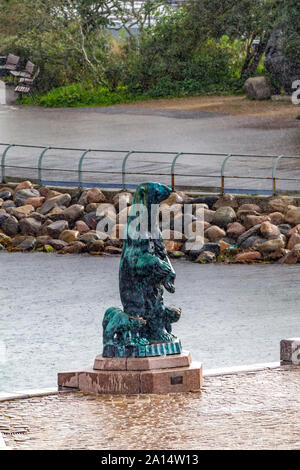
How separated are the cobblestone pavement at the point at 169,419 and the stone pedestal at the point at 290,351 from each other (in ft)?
1.38

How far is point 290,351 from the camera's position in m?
11.8

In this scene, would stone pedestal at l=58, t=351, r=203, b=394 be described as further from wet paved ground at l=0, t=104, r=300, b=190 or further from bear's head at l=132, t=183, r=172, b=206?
wet paved ground at l=0, t=104, r=300, b=190

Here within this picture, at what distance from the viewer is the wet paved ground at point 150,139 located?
25.5 m

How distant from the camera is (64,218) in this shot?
24.5 meters

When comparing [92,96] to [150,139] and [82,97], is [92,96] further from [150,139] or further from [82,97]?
[150,139]

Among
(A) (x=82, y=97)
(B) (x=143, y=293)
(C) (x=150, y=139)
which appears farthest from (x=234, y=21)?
(B) (x=143, y=293)

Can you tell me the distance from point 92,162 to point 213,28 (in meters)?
15.5

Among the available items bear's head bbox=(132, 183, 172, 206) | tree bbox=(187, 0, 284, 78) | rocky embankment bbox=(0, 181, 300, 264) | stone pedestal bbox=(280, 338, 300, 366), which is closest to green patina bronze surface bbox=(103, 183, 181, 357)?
bear's head bbox=(132, 183, 172, 206)

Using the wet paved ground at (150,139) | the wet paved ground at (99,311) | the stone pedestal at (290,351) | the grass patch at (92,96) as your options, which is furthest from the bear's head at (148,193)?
the grass patch at (92,96)

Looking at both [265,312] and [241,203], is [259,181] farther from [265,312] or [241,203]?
[265,312]

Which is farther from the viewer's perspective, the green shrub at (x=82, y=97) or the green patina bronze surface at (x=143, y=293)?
the green shrub at (x=82, y=97)

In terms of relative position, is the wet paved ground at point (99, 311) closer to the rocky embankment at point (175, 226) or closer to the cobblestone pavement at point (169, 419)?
the rocky embankment at point (175, 226)

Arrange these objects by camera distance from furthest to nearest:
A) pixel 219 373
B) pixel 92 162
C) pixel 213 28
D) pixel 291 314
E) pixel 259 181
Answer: pixel 213 28, pixel 92 162, pixel 259 181, pixel 291 314, pixel 219 373

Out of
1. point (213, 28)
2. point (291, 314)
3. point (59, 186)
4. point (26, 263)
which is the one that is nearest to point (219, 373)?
point (291, 314)
